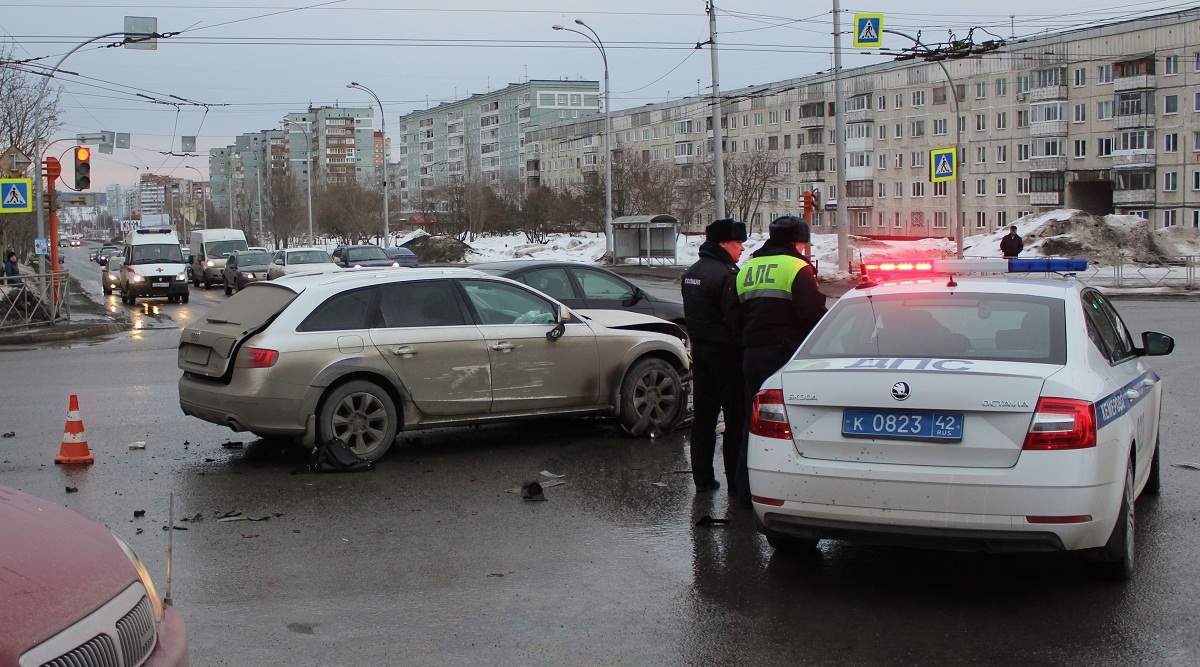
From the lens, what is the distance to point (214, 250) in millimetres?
44656

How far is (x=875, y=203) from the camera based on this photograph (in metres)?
85.1

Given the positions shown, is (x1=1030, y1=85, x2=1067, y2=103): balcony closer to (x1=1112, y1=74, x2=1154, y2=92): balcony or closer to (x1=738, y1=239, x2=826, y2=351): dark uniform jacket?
(x1=1112, y1=74, x2=1154, y2=92): balcony

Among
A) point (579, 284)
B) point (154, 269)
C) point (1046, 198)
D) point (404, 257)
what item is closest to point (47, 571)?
point (579, 284)

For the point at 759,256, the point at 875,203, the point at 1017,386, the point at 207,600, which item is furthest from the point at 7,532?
the point at 875,203

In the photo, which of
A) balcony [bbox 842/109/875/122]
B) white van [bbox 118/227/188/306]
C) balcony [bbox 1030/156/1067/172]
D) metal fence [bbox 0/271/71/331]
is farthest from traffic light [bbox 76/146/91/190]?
balcony [bbox 842/109/875/122]

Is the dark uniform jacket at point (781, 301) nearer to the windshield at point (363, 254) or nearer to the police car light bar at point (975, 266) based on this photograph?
the police car light bar at point (975, 266)

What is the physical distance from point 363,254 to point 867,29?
59.4 ft

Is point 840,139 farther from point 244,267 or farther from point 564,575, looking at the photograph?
point 564,575

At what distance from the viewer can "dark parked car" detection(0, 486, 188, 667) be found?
2.86 meters

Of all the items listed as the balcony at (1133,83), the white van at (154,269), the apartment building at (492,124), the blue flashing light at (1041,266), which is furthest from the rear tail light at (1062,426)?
the apartment building at (492,124)

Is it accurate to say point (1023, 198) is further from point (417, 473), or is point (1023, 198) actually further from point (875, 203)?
point (417, 473)

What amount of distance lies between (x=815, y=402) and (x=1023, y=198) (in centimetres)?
7413

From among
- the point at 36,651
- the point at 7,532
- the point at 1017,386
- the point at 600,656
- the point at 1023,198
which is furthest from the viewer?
the point at 1023,198

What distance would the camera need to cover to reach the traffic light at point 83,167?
80.1 feet
